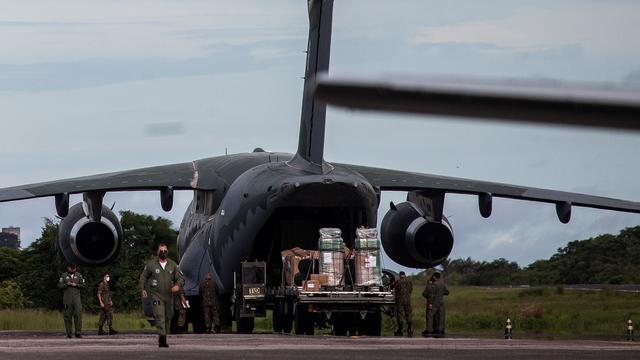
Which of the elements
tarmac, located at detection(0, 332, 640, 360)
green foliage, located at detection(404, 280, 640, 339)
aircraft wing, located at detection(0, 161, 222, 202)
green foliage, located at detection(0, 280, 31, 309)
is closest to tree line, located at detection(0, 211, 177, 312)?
green foliage, located at detection(0, 280, 31, 309)

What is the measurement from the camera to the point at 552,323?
133 feet

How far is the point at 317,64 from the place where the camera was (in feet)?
92.1

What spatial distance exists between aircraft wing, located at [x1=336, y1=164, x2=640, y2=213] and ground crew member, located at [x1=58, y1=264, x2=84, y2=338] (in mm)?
8327

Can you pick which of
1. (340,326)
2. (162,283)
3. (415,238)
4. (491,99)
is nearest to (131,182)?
(415,238)

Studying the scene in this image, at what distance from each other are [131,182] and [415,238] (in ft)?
22.3

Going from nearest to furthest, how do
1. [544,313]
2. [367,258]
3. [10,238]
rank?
[367,258] < [544,313] < [10,238]

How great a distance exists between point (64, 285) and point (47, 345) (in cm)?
654

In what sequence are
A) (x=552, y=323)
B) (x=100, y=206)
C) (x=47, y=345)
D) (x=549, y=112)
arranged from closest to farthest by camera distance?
(x=549, y=112), (x=47, y=345), (x=100, y=206), (x=552, y=323)

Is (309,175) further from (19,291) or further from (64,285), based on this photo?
(19,291)

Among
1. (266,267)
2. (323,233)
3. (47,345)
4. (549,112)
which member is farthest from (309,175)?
(549,112)

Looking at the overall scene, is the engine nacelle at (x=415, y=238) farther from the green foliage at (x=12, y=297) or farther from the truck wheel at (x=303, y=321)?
the green foliage at (x=12, y=297)

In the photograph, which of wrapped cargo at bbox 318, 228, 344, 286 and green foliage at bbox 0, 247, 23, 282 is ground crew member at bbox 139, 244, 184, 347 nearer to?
wrapped cargo at bbox 318, 228, 344, 286

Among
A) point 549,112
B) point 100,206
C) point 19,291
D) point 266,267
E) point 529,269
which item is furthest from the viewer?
point 529,269

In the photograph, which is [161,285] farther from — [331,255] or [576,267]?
[576,267]
